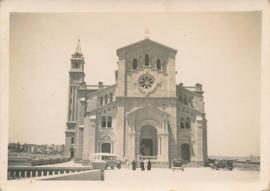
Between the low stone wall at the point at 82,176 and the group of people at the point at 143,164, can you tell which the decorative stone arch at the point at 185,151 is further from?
the low stone wall at the point at 82,176

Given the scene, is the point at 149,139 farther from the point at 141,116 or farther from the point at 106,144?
the point at 106,144

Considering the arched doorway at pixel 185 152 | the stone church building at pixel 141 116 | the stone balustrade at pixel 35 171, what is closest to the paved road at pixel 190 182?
the stone balustrade at pixel 35 171

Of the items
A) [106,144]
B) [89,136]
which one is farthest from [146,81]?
[89,136]

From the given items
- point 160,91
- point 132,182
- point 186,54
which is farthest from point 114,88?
point 132,182

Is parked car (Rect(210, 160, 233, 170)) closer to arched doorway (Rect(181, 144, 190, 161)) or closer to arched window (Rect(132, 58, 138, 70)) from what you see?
arched doorway (Rect(181, 144, 190, 161))

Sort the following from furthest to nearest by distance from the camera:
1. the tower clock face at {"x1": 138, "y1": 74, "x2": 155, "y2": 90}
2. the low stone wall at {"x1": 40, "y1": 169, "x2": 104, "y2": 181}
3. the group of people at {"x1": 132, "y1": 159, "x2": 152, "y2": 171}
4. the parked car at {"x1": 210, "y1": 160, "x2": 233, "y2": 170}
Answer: the tower clock face at {"x1": 138, "y1": 74, "x2": 155, "y2": 90}, the group of people at {"x1": 132, "y1": 159, "x2": 152, "y2": 171}, the parked car at {"x1": 210, "y1": 160, "x2": 233, "y2": 170}, the low stone wall at {"x1": 40, "y1": 169, "x2": 104, "y2": 181}

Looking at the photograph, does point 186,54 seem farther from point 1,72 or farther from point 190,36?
point 1,72

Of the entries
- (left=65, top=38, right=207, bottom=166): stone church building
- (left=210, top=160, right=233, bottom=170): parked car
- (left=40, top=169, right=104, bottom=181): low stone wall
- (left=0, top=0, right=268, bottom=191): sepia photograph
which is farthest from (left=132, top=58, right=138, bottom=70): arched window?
(left=40, top=169, right=104, bottom=181): low stone wall
